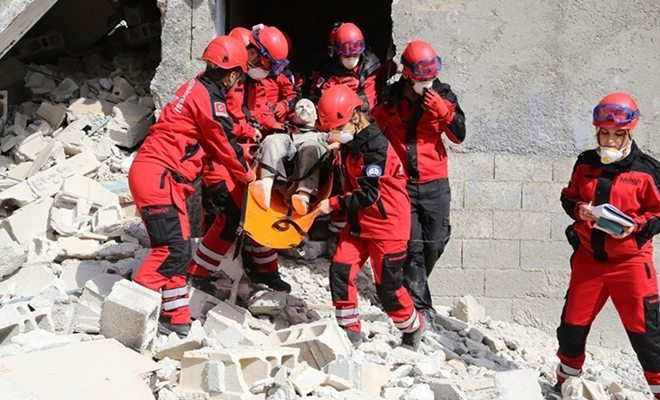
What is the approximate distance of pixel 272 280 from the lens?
279 inches

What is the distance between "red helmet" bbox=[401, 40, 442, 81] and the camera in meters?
6.48

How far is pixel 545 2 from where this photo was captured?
7.68m

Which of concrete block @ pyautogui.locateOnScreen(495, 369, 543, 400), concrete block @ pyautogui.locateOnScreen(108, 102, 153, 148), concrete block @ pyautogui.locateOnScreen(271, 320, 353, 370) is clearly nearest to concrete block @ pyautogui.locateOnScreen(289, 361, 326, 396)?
concrete block @ pyautogui.locateOnScreen(271, 320, 353, 370)

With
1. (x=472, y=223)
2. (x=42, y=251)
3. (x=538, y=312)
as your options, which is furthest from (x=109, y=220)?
(x=538, y=312)

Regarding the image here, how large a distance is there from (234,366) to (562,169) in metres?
3.82

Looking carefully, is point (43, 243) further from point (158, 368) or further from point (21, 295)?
point (158, 368)

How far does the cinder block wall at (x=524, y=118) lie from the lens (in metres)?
7.69

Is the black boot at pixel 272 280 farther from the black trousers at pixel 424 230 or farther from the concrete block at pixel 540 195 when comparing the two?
the concrete block at pixel 540 195

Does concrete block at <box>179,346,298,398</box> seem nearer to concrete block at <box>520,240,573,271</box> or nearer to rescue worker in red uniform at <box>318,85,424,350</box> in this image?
rescue worker in red uniform at <box>318,85,424,350</box>

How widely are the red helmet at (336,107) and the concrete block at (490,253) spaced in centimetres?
225

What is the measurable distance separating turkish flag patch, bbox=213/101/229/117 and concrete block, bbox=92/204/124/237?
1748 millimetres

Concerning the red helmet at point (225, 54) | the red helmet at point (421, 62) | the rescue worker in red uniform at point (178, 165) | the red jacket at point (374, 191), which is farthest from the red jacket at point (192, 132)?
the red helmet at point (421, 62)

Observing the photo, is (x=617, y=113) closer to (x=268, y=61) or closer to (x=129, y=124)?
(x=268, y=61)

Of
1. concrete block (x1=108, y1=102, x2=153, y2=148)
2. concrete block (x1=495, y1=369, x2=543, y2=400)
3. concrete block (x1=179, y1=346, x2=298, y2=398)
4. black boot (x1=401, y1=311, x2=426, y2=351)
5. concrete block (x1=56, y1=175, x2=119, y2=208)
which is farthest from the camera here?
concrete block (x1=108, y1=102, x2=153, y2=148)
